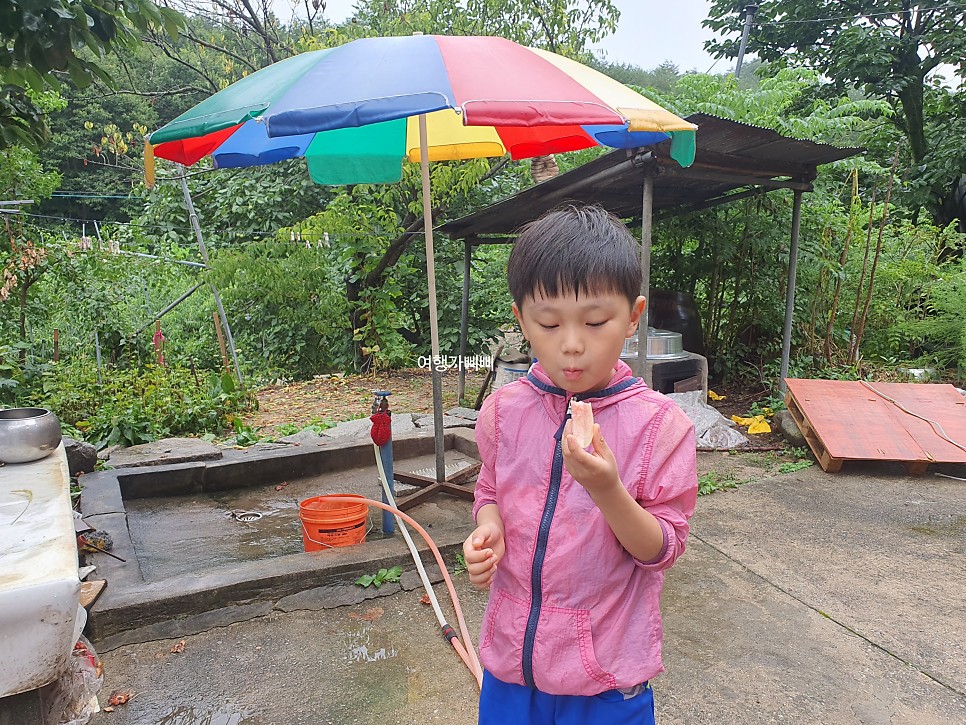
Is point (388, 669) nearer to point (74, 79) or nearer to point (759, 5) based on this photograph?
point (74, 79)

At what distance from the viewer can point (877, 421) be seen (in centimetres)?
→ 506

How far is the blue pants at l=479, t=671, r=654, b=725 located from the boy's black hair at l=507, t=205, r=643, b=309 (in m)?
0.80

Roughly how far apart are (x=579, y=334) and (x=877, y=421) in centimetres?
498

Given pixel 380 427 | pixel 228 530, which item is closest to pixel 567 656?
pixel 380 427

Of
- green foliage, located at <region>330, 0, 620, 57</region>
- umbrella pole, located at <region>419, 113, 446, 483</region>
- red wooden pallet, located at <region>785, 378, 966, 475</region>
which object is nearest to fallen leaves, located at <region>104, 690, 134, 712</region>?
umbrella pole, located at <region>419, 113, 446, 483</region>

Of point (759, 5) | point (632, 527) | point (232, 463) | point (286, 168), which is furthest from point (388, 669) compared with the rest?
point (759, 5)

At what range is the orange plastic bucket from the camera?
3.05m

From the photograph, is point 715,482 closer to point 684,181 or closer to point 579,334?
point 684,181

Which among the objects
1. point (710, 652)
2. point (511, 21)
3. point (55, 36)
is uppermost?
point (511, 21)

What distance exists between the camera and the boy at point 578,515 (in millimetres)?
1169

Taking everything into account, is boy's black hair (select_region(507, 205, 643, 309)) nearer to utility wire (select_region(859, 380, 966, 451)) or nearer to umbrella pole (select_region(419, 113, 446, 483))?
umbrella pole (select_region(419, 113, 446, 483))

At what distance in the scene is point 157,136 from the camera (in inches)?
113

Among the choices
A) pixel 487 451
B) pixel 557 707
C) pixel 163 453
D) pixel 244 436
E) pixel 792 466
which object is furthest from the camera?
pixel 244 436

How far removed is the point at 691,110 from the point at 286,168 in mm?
8133
